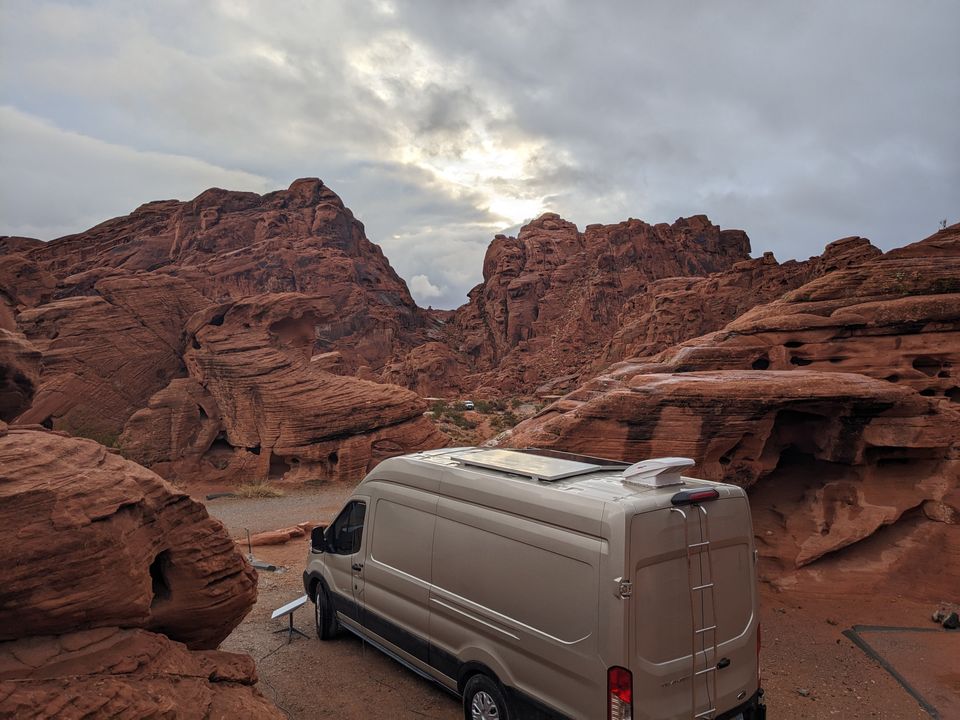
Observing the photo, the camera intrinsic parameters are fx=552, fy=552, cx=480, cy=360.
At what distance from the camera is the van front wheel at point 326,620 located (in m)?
7.09

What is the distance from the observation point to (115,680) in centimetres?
353

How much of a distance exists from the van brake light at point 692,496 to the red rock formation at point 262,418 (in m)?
16.5

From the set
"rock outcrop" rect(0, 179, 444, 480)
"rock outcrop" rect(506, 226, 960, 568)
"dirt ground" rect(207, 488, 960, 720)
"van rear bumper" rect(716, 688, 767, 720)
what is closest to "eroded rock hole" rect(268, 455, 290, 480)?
"rock outcrop" rect(0, 179, 444, 480)

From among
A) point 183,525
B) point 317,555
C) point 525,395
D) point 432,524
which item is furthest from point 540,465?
point 525,395

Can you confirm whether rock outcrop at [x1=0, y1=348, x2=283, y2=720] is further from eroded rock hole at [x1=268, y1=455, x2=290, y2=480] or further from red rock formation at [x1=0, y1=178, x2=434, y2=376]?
red rock formation at [x1=0, y1=178, x2=434, y2=376]

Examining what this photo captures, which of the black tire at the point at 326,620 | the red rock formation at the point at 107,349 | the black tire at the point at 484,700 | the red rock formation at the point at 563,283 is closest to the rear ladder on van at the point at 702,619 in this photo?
the black tire at the point at 484,700

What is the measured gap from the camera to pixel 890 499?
9016 millimetres

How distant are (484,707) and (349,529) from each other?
272cm

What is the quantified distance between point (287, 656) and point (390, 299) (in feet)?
206

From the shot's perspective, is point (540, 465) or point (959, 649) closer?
point (540, 465)

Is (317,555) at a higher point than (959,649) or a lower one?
higher

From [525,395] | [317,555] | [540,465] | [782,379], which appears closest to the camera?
[540,465]

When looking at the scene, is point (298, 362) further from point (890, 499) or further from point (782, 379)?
point (890, 499)

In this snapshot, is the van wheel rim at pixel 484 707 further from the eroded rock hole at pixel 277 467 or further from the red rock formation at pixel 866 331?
the eroded rock hole at pixel 277 467
